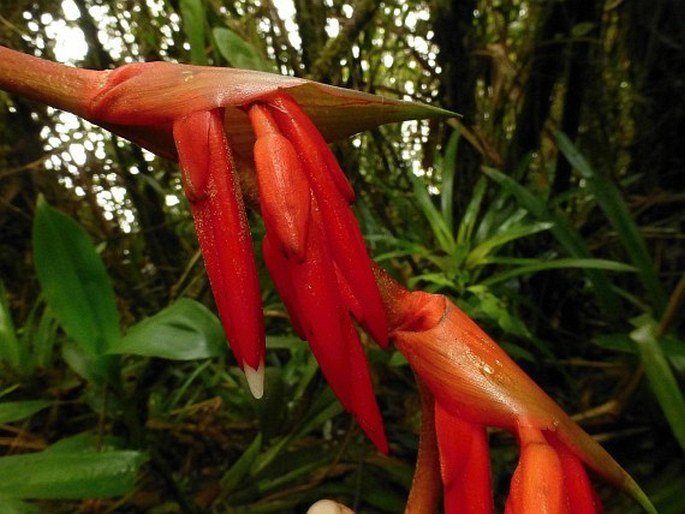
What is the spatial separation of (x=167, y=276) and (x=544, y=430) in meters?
1.01

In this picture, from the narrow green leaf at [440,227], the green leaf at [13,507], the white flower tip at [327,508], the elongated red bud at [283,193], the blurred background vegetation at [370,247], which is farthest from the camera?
the narrow green leaf at [440,227]

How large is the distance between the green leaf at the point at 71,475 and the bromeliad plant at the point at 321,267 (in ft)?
1.00

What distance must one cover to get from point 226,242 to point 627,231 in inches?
29.8

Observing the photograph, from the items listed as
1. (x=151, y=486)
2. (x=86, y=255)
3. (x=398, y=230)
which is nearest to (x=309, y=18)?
(x=398, y=230)

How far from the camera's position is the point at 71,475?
→ 20.8 inches

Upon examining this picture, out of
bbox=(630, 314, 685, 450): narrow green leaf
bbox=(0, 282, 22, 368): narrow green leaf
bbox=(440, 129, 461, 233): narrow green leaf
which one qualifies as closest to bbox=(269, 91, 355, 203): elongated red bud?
bbox=(630, 314, 685, 450): narrow green leaf

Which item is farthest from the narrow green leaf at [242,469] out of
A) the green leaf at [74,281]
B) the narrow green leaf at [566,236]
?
the narrow green leaf at [566,236]

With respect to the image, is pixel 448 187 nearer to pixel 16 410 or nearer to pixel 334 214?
pixel 16 410

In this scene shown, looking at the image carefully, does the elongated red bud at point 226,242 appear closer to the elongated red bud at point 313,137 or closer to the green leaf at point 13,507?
the elongated red bud at point 313,137

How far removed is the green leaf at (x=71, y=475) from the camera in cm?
52

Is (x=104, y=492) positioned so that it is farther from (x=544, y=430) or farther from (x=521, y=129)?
(x=521, y=129)

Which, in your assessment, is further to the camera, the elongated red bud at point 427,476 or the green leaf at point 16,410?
the green leaf at point 16,410

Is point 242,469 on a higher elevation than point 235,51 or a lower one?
lower

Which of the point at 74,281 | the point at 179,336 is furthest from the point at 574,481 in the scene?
the point at 74,281
